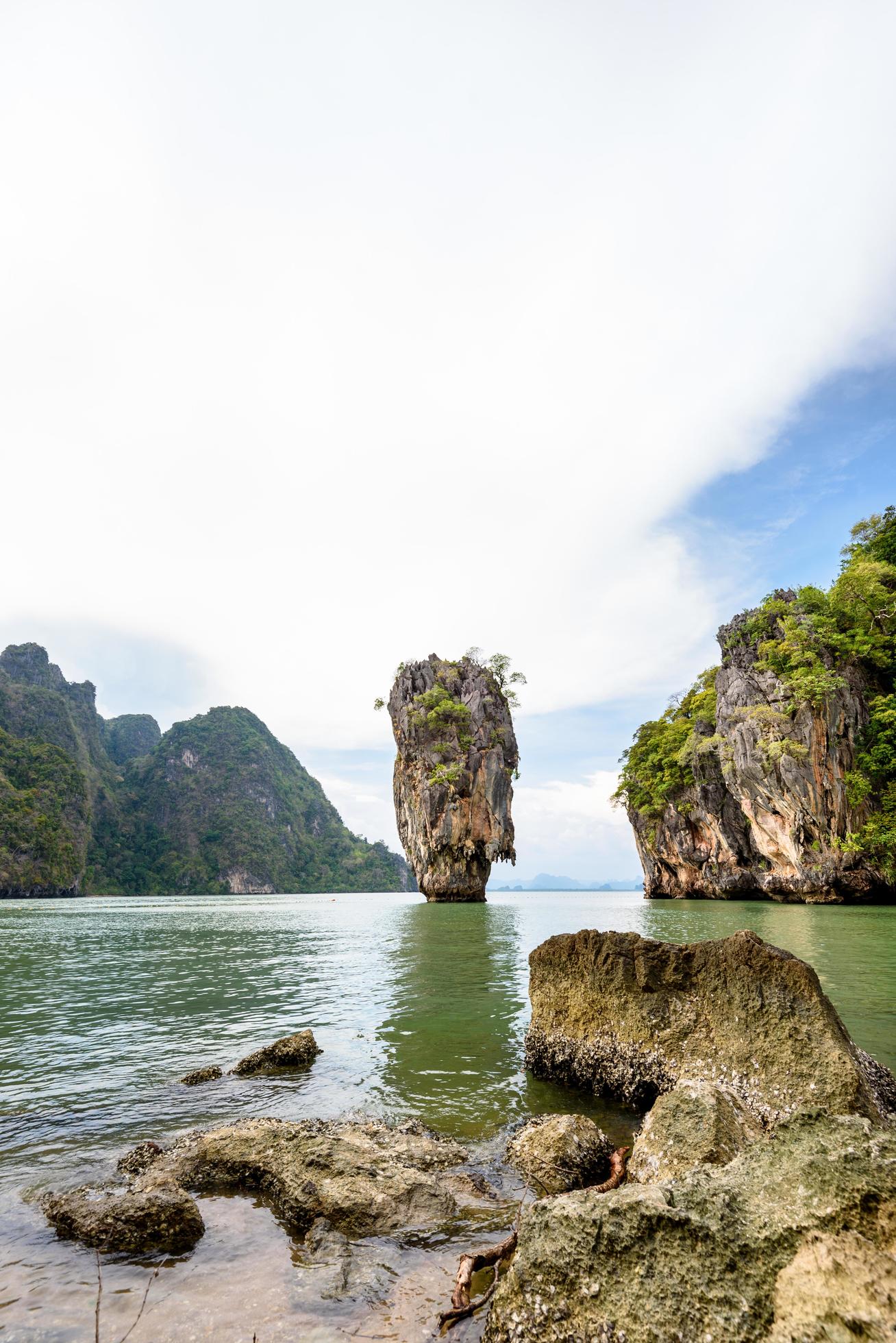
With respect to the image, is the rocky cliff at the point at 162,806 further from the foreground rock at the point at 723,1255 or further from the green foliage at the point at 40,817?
the foreground rock at the point at 723,1255

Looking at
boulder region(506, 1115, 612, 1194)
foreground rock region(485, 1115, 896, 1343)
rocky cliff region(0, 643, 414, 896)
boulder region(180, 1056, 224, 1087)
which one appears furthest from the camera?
rocky cliff region(0, 643, 414, 896)

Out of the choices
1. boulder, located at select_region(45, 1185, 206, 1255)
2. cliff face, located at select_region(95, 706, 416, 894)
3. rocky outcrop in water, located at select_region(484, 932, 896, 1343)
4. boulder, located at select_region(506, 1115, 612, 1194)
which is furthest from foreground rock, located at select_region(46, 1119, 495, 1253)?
cliff face, located at select_region(95, 706, 416, 894)

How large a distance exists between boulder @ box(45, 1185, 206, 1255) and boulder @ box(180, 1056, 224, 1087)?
339 cm

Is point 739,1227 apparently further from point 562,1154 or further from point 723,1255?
point 562,1154

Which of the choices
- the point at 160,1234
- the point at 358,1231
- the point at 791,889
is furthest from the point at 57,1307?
the point at 791,889

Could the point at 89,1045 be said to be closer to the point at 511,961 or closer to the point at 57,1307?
the point at 57,1307

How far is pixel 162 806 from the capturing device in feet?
405

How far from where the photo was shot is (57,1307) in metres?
3.49

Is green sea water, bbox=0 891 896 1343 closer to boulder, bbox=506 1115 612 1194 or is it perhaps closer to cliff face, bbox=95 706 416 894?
boulder, bbox=506 1115 612 1194

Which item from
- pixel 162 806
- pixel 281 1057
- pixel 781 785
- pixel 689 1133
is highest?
pixel 162 806

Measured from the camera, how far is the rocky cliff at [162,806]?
83.2 metres

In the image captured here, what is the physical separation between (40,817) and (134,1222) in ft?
287

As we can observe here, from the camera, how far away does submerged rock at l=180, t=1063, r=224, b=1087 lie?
7.61 metres

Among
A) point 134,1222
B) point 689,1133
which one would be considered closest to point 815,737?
point 689,1133
